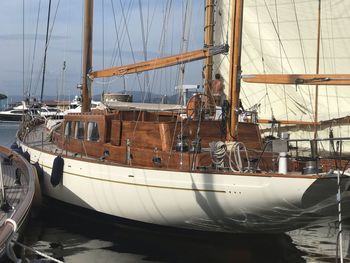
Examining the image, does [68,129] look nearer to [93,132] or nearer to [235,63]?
[93,132]

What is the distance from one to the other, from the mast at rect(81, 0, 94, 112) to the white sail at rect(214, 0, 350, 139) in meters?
4.63

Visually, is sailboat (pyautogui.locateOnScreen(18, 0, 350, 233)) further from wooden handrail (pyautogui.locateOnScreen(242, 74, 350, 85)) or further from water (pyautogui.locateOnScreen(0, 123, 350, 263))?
water (pyautogui.locateOnScreen(0, 123, 350, 263))

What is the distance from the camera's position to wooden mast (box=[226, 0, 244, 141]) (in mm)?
10867

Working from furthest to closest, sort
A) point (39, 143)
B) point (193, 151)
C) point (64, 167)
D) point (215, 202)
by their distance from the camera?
point (39, 143) < point (64, 167) < point (193, 151) < point (215, 202)

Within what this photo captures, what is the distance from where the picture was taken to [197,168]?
10.8 metres

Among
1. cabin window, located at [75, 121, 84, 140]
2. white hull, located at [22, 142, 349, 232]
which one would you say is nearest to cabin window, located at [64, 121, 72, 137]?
cabin window, located at [75, 121, 84, 140]

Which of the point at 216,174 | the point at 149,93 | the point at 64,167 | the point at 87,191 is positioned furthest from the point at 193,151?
the point at 149,93

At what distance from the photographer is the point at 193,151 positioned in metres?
11.2

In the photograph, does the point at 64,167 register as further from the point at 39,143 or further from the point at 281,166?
the point at 281,166

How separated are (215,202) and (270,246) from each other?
93.9 inches

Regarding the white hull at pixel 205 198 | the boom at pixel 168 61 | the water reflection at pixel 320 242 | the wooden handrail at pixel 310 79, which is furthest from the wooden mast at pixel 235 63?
the water reflection at pixel 320 242

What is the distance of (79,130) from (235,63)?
5572 mm

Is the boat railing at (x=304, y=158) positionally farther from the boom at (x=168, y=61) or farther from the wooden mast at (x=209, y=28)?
the wooden mast at (x=209, y=28)

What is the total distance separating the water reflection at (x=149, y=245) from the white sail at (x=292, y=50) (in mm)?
6387
